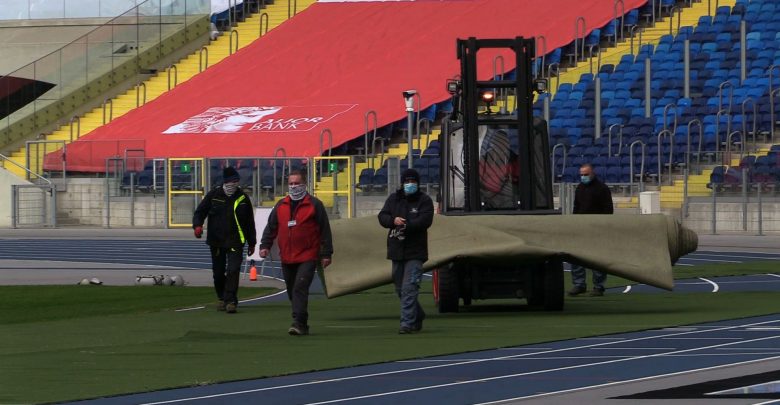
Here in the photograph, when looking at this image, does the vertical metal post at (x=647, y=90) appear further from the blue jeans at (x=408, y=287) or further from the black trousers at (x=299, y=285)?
the black trousers at (x=299, y=285)

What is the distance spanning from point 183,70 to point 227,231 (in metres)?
42.1

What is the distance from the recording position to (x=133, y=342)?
17.8 meters

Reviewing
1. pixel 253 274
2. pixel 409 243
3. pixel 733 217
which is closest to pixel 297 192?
pixel 409 243

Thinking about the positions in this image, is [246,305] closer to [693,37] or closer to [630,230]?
[630,230]

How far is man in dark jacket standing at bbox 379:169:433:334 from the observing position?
18.5 m

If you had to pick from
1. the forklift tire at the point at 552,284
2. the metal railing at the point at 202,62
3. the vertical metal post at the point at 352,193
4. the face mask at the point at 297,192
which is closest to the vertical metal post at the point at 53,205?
the vertical metal post at the point at 352,193

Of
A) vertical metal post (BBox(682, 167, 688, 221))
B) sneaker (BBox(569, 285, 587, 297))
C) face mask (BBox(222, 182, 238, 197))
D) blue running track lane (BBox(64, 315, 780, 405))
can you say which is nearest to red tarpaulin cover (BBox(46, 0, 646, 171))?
vertical metal post (BBox(682, 167, 688, 221))

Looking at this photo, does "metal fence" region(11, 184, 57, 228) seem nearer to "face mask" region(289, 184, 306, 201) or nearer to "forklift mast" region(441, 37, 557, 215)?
"forklift mast" region(441, 37, 557, 215)

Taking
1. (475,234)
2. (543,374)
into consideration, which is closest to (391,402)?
(543,374)

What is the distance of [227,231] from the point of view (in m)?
22.1

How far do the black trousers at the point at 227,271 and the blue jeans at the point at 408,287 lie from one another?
356 centimetres

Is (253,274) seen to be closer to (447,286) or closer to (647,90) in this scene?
(447,286)

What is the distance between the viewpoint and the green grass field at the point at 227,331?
14625mm

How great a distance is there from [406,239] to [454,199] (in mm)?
3934
